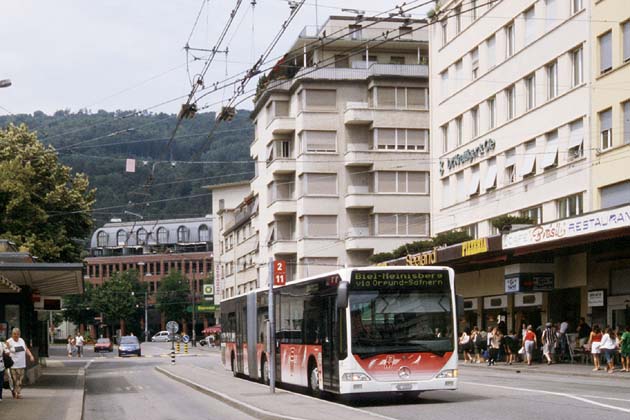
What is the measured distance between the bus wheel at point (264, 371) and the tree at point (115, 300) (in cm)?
10045

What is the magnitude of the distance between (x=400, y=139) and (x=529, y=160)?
86.5 ft

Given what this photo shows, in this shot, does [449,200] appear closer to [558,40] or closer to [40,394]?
[558,40]

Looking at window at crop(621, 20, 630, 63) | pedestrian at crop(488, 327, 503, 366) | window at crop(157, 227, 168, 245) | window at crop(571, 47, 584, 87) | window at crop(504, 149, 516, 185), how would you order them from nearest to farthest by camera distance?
window at crop(621, 20, 630, 63), pedestrian at crop(488, 327, 503, 366), window at crop(571, 47, 584, 87), window at crop(504, 149, 516, 185), window at crop(157, 227, 168, 245)

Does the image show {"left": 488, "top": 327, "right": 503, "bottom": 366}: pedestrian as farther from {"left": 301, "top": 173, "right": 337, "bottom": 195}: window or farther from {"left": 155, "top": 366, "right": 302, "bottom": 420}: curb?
{"left": 301, "top": 173, "right": 337, "bottom": 195}: window

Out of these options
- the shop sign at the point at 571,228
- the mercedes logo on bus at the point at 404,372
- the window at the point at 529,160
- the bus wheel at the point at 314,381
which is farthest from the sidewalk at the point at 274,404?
the window at the point at 529,160

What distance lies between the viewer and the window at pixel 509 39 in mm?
51500

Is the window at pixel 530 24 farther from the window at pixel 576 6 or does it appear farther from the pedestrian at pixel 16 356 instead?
the pedestrian at pixel 16 356

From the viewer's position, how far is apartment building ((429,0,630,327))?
4091cm

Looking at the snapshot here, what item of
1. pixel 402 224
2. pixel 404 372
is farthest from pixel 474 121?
pixel 404 372

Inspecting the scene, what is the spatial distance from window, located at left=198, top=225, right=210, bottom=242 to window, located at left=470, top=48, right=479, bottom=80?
105579 millimetres

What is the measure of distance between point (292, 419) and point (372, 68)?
59.7 meters

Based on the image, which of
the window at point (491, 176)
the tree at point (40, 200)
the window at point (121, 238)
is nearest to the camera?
the tree at point (40, 200)

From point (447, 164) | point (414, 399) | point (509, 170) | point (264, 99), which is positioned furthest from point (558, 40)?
point (264, 99)

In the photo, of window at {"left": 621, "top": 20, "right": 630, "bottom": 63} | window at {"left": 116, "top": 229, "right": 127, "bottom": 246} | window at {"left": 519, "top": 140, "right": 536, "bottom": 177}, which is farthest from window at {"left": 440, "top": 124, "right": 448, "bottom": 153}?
window at {"left": 116, "top": 229, "right": 127, "bottom": 246}
